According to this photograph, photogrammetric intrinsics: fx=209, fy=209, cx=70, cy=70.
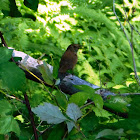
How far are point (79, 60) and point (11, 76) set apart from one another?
5.04 ft

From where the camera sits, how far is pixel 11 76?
52cm

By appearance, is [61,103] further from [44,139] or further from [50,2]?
[50,2]

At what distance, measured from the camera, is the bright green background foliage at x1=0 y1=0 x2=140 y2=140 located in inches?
20.3

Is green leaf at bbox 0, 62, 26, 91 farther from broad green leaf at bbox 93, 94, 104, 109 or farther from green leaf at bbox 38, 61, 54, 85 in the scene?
broad green leaf at bbox 93, 94, 104, 109

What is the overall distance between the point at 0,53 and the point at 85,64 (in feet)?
4.80

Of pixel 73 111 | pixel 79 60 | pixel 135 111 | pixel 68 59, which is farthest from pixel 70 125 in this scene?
pixel 79 60

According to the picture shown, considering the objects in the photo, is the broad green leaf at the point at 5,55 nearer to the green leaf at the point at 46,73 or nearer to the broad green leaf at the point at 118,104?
the green leaf at the point at 46,73

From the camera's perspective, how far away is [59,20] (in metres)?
2.78

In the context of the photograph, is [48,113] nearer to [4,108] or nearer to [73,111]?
[73,111]

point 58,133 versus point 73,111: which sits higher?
point 73,111

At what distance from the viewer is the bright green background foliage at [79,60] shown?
51 cm

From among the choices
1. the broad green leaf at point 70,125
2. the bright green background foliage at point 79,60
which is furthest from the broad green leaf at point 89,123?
the broad green leaf at point 70,125

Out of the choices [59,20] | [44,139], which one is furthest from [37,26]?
[44,139]

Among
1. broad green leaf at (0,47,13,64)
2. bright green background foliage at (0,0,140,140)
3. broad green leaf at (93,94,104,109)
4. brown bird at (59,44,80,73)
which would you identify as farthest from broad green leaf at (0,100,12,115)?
brown bird at (59,44,80,73)
